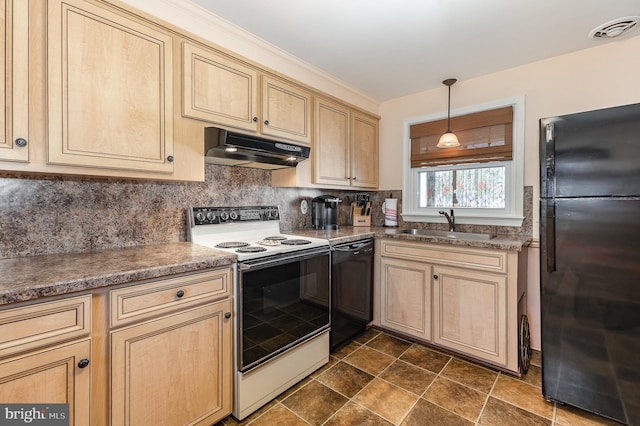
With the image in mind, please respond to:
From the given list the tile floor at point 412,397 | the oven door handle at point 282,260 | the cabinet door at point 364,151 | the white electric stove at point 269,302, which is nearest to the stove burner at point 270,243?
the white electric stove at point 269,302

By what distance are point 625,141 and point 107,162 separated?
8.06 ft

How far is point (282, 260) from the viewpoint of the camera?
67.9 inches

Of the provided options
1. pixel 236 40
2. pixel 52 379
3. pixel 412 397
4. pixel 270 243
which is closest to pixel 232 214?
pixel 270 243

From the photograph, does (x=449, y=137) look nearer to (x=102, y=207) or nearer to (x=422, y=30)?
(x=422, y=30)

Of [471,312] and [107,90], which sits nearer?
[107,90]

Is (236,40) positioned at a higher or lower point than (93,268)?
higher

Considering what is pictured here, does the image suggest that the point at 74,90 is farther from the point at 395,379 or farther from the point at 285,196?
the point at 395,379

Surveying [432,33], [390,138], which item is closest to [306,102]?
[432,33]

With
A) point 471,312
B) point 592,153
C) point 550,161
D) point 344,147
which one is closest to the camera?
point 592,153

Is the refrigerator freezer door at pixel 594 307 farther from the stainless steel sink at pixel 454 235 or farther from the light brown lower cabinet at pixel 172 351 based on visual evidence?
the light brown lower cabinet at pixel 172 351

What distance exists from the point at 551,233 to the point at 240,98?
1985mm

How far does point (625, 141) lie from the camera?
1.39 m

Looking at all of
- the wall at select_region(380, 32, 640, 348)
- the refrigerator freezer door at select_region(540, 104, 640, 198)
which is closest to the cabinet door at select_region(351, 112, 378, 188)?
the wall at select_region(380, 32, 640, 348)

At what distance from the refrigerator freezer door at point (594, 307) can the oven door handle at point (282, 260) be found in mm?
1306
